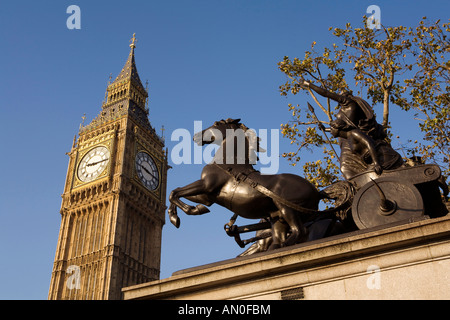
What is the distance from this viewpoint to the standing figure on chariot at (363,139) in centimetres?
689

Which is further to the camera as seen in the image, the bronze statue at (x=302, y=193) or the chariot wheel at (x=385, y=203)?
the bronze statue at (x=302, y=193)

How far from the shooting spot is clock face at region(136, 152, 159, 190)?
61166 millimetres

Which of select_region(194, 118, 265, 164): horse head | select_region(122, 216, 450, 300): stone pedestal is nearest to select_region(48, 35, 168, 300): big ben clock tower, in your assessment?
select_region(194, 118, 265, 164): horse head

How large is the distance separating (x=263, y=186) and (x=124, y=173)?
52989mm

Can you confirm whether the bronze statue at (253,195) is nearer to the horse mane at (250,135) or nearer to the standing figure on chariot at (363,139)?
the horse mane at (250,135)

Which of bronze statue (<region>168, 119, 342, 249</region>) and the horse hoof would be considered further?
the horse hoof

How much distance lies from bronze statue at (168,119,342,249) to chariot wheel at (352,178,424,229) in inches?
22.9

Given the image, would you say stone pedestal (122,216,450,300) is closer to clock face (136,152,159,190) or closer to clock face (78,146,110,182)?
clock face (78,146,110,182)

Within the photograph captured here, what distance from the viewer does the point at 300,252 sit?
16.9ft

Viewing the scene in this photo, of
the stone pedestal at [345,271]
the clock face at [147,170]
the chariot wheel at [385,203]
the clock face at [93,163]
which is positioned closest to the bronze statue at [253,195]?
the chariot wheel at [385,203]

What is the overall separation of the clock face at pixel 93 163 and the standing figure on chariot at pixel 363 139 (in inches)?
2109

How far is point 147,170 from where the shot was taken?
2464 inches
